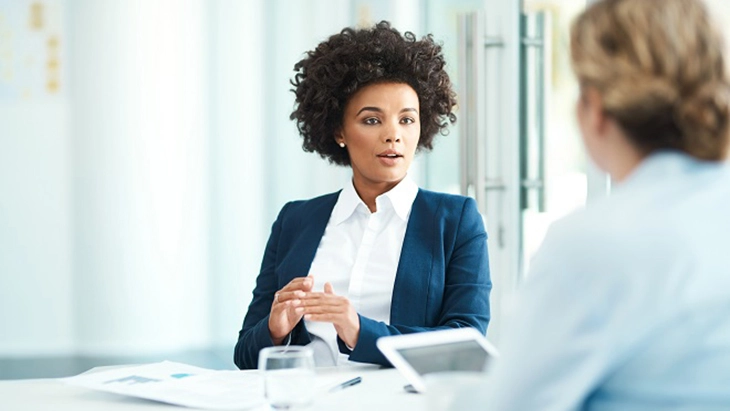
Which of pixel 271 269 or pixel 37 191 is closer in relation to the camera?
pixel 271 269

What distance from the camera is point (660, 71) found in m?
1.00

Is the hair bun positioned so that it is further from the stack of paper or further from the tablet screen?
the stack of paper

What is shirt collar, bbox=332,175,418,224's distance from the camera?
7.74 feet

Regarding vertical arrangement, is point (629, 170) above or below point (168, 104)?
below

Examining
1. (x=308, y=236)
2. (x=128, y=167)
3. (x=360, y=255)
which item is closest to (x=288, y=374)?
(x=360, y=255)

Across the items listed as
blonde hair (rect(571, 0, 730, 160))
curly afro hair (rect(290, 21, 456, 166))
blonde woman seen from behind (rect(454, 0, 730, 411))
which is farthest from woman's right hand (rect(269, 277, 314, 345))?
blonde hair (rect(571, 0, 730, 160))

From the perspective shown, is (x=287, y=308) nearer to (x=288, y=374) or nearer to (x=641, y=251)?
(x=288, y=374)

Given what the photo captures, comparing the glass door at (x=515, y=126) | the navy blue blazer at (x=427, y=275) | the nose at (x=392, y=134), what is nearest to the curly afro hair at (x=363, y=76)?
the nose at (x=392, y=134)

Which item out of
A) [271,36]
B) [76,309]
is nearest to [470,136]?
[271,36]

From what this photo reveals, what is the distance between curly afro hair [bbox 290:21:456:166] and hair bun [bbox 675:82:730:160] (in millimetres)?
1449

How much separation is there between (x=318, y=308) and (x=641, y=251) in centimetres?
116

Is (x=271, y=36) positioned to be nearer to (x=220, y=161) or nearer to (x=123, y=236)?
(x=220, y=161)

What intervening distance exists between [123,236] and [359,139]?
3320mm

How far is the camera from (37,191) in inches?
214
